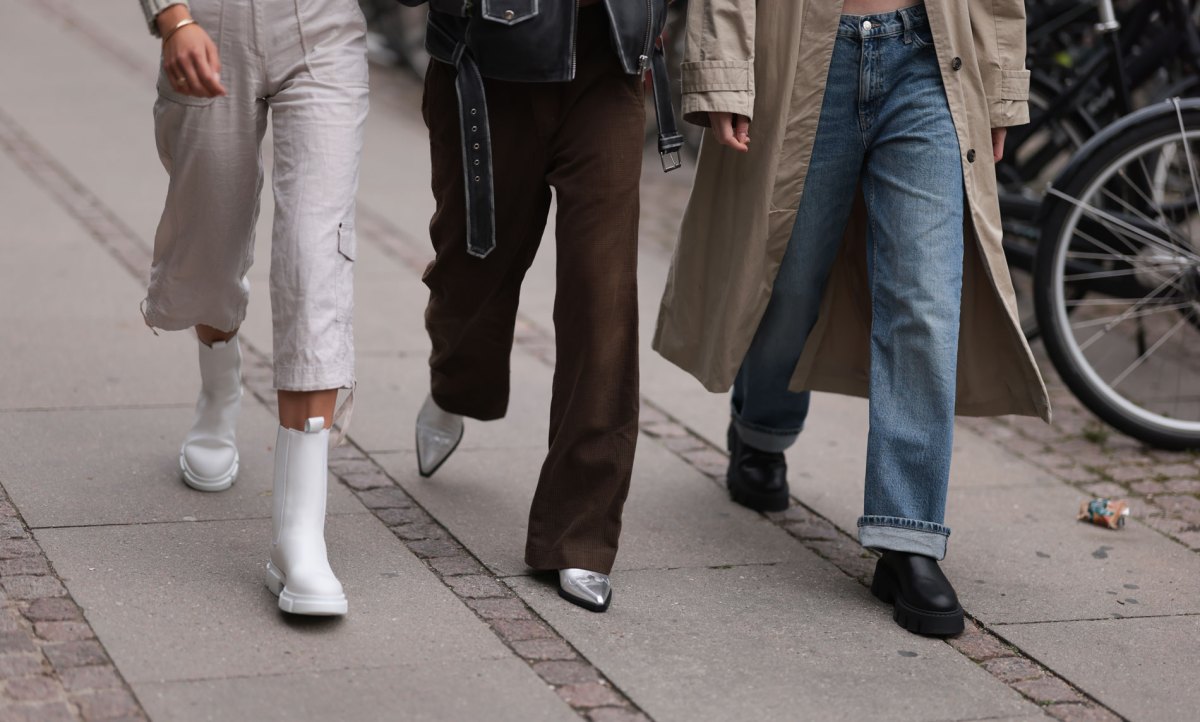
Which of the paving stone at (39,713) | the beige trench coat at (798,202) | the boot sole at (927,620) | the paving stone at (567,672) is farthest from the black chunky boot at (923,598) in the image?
the paving stone at (39,713)

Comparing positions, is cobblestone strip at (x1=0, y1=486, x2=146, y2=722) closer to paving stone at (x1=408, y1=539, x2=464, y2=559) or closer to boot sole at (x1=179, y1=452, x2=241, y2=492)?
boot sole at (x1=179, y1=452, x2=241, y2=492)

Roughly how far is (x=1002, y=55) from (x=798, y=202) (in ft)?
1.82

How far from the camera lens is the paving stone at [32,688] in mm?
2875

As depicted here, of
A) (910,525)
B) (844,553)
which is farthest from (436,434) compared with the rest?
(910,525)

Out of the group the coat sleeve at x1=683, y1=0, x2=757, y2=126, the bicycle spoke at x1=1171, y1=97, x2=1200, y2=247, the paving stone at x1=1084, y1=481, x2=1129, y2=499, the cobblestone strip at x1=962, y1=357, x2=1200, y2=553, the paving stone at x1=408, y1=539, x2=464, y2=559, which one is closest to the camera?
the coat sleeve at x1=683, y1=0, x2=757, y2=126

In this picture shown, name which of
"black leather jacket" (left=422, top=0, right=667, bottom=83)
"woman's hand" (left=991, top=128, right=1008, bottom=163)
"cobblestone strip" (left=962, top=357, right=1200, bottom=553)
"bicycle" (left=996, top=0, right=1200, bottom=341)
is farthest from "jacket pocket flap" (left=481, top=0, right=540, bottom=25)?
"bicycle" (left=996, top=0, right=1200, bottom=341)

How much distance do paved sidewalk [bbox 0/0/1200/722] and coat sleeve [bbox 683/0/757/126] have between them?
3.61ft

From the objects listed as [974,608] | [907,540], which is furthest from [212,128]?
[974,608]

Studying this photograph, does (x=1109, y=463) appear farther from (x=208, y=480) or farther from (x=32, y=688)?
(x=32, y=688)

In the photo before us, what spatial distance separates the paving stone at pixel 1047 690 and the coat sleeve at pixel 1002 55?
48.7 inches

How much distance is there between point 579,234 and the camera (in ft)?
11.3

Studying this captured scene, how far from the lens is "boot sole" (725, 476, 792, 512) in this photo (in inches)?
170

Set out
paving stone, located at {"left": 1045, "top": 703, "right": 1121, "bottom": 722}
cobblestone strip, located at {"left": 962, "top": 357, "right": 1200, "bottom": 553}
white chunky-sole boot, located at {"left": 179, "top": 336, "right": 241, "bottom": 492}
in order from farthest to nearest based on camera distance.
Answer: cobblestone strip, located at {"left": 962, "top": 357, "right": 1200, "bottom": 553}, white chunky-sole boot, located at {"left": 179, "top": 336, "right": 241, "bottom": 492}, paving stone, located at {"left": 1045, "top": 703, "right": 1121, "bottom": 722}

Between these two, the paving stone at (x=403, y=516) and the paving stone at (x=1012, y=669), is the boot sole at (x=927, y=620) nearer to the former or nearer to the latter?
the paving stone at (x=1012, y=669)
